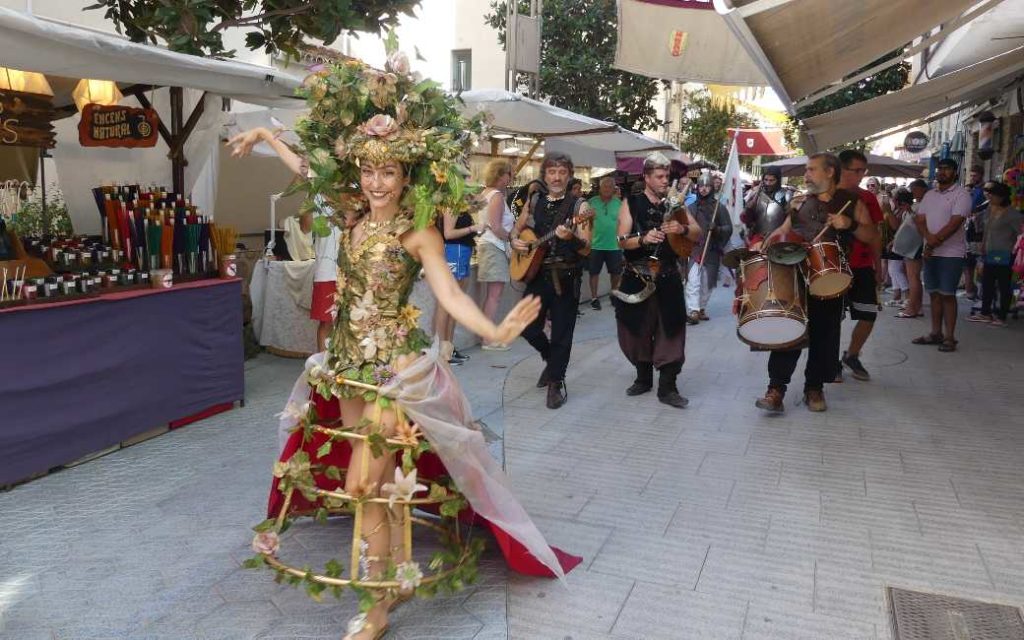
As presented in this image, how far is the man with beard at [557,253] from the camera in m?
6.54

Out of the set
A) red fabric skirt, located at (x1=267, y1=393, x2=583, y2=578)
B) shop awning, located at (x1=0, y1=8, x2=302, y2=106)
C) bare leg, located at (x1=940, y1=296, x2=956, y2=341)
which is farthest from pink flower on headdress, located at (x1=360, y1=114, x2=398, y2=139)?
bare leg, located at (x1=940, y1=296, x2=956, y2=341)

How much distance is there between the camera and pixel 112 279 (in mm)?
5234

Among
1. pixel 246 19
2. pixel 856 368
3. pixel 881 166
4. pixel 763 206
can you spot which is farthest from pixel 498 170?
pixel 881 166

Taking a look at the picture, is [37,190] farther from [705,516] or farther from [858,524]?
[858,524]

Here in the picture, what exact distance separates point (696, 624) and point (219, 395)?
157 inches

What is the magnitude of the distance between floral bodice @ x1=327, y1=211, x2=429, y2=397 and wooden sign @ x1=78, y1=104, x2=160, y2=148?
14.5ft

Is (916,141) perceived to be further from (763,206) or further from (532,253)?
(532,253)

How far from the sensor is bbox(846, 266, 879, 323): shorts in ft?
22.7

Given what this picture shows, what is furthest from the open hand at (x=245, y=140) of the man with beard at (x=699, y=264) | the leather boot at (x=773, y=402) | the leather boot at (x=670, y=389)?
the man with beard at (x=699, y=264)

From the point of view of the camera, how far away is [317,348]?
25.6 ft

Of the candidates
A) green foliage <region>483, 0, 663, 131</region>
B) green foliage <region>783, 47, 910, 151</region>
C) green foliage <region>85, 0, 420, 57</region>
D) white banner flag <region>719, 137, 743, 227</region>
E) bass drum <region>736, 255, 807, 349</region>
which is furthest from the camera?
green foliage <region>483, 0, 663, 131</region>

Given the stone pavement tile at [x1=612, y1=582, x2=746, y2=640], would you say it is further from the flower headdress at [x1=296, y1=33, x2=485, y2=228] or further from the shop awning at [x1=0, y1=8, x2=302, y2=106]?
the shop awning at [x1=0, y1=8, x2=302, y2=106]

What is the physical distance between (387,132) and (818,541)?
2.78 metres

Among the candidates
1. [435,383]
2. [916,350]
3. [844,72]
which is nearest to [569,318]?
[844,72]
